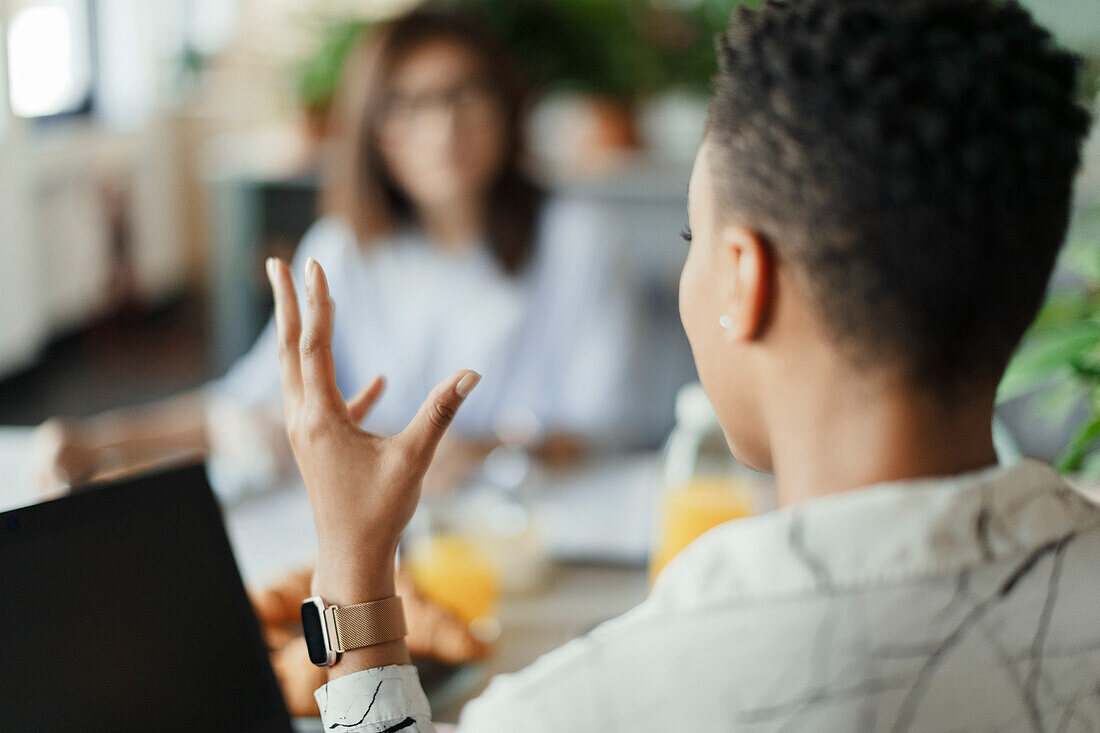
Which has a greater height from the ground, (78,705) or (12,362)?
(78,705)

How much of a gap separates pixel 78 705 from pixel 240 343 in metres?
2.53

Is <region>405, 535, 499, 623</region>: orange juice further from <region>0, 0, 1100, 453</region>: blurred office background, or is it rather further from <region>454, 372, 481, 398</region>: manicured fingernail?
<region>0, 0, 1100, 453</region>: blurred office background

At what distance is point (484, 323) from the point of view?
1.93 meters

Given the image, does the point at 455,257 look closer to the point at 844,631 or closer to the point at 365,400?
the point at 365,400

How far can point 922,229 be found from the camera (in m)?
0.43

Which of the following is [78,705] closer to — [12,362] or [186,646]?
[186,646]

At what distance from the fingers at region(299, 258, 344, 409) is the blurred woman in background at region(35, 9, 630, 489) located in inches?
43.4

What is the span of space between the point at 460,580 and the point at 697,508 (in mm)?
248

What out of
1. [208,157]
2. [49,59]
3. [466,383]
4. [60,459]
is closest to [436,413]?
[466,383]

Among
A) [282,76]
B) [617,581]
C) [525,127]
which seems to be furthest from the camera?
[282,76]

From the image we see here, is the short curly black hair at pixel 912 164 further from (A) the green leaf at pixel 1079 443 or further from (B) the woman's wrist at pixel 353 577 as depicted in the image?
(A) the green leaf at pixel 1079 443

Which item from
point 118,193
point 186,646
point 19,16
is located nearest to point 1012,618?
point 186,646

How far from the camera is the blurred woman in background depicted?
1.77m

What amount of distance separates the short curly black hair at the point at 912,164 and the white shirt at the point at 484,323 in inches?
56.2
